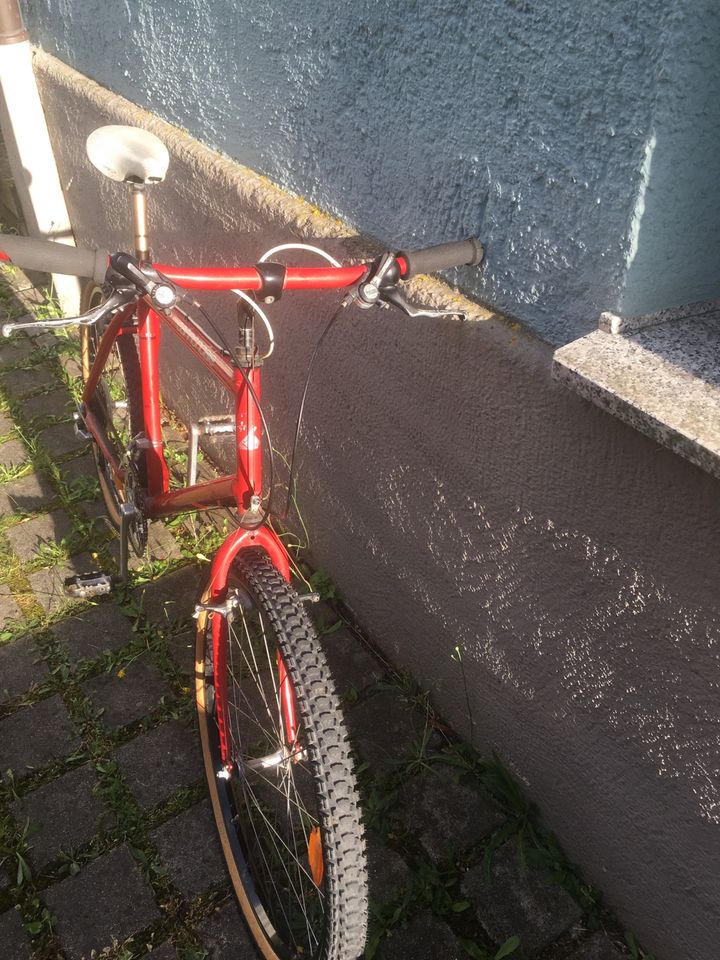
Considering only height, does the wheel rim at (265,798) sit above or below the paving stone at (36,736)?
above

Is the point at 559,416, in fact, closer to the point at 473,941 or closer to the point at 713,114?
the point at 713,114

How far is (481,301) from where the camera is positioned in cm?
200

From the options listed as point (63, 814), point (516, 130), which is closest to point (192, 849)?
point (63, 814)

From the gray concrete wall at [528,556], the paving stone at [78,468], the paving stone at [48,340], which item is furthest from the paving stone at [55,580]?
the paving stone at [48,340]

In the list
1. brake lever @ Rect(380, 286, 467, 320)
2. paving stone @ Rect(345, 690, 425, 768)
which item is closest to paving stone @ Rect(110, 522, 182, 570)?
paving stone @ Rect(345, 690, 425, 768)

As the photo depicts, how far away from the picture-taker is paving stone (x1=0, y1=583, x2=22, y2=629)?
305cm

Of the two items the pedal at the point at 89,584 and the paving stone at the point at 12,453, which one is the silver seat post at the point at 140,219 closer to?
the pedal at the point at 89,584

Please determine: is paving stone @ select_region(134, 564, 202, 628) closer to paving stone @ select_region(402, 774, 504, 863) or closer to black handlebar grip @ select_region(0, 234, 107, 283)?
paving stone @ select_region(402, 774, 504, 863)

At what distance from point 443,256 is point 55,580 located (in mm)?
2134

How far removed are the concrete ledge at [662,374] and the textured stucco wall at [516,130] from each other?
0.06m

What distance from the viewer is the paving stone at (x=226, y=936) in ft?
7.03

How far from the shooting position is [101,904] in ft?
7.33

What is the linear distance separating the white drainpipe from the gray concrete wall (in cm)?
164

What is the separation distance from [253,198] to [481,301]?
1.04m
